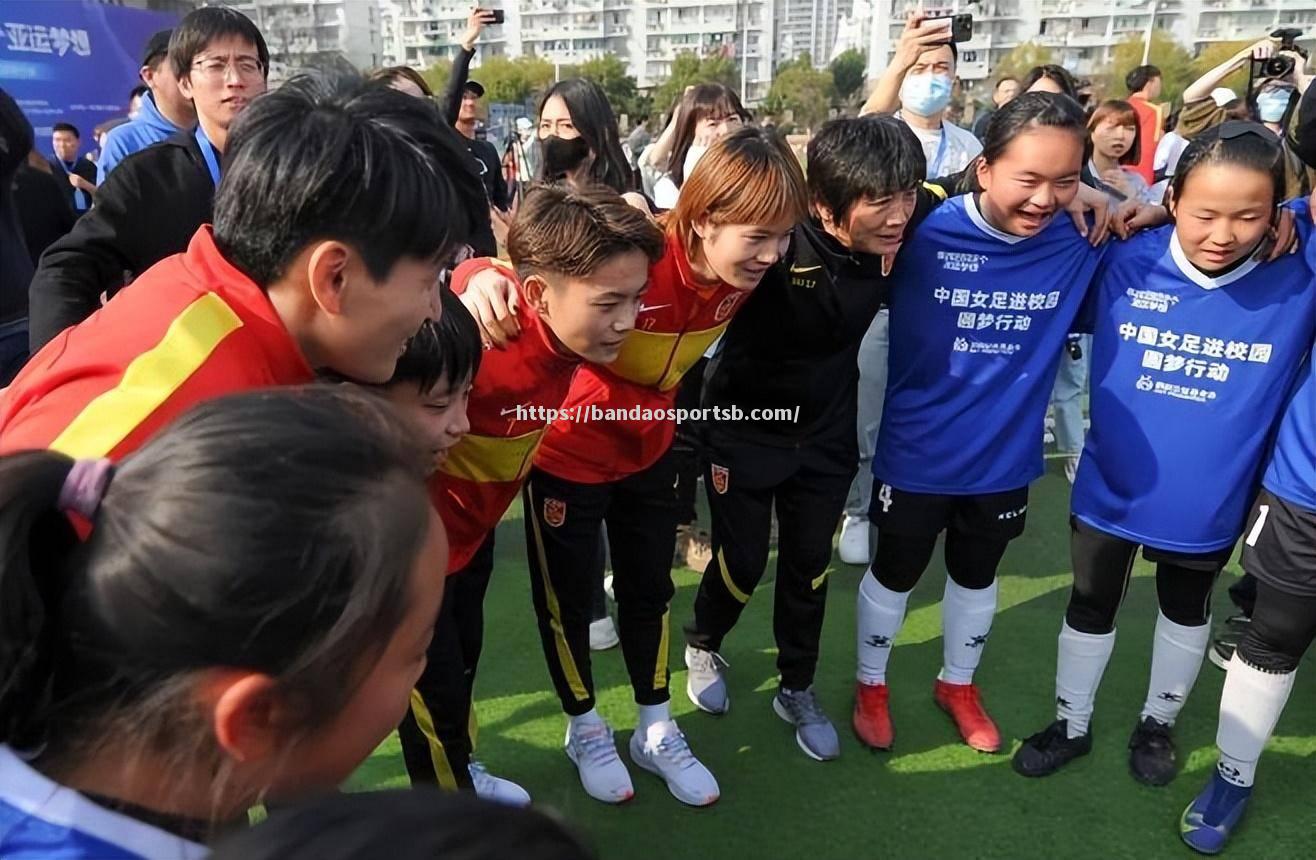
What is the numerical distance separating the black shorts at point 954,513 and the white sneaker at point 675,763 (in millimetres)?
791

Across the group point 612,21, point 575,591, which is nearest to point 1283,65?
point 575,591

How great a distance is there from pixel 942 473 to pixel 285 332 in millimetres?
1691

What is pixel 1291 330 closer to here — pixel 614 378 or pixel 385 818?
pixel 614 378

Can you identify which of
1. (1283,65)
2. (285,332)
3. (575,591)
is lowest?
(575,591)

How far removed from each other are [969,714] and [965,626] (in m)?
0.26

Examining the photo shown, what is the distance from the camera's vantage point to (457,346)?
168cm

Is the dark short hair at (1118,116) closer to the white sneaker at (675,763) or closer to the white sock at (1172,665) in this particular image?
the white sock at (1172,665)

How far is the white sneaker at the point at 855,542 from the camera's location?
3.64 metres

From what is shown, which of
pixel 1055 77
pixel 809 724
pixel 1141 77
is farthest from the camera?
pixel 1141 77

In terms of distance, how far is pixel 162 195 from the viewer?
2020 mm

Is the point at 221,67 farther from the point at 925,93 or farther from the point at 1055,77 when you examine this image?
the point at 1055,77

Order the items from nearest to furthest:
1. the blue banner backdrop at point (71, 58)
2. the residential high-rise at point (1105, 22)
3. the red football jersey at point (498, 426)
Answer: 1. the red football jersey at point (498, 426)
2. the blue banner backdrop at point (71, 58)
3. the residential high-rise at point (1105, 22)

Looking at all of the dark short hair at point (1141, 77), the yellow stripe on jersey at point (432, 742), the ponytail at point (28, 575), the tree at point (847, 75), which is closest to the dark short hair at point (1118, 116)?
the dark short hair at point (1141, 77)

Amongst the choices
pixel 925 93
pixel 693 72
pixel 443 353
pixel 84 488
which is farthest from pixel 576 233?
pixel 693 72
